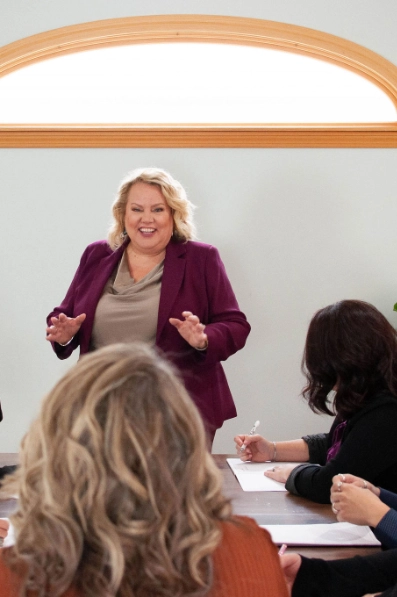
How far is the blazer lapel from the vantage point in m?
2.59

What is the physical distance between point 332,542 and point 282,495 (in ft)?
1.25

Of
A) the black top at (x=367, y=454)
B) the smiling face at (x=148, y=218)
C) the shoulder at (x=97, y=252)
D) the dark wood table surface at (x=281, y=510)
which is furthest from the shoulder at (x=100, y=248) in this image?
the black top at (x=367, y=454)

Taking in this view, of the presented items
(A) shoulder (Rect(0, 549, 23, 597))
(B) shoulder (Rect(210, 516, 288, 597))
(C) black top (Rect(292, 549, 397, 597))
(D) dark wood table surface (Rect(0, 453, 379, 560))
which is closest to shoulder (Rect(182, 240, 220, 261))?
(D) dark wood table surface (Rect(0, 453, 379, 560))

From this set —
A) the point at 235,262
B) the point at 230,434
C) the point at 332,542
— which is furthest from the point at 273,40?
the point at 332,542

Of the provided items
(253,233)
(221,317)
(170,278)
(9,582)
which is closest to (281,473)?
(221,317)

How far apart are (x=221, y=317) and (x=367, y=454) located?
1020 millimetres

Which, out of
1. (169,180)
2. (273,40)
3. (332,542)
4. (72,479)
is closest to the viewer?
(72,479)

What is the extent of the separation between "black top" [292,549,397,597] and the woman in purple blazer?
1.16 metres

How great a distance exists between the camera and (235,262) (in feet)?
12.1

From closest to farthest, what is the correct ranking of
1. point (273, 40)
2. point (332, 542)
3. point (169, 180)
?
point (332, 542) < point (169, 180) < point (273, 40)

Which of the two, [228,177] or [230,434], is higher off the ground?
[228,177]

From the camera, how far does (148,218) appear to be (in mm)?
2689

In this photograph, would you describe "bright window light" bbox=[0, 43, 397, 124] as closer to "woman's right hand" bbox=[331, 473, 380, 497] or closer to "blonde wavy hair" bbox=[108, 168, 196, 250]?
"blonde wavy hair" bbox=[108, 168, 196, 250]

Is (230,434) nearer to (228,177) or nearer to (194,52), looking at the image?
(228,177)
